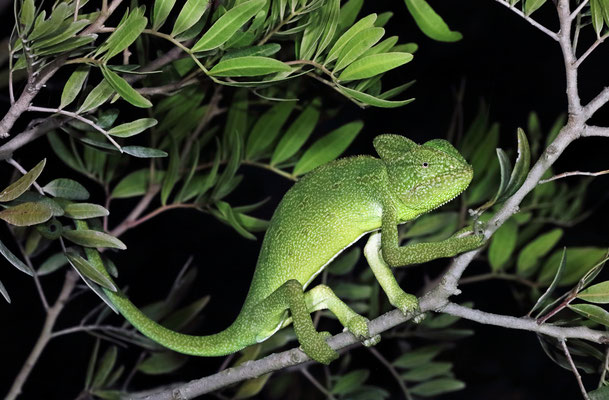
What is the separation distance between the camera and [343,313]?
1067 mm

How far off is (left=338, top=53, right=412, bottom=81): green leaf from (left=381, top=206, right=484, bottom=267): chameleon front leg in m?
0.17

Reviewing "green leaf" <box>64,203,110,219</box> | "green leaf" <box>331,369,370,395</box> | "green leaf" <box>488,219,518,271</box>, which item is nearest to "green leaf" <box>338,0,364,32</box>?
"green leaf" <box>64,203,110,219</box>

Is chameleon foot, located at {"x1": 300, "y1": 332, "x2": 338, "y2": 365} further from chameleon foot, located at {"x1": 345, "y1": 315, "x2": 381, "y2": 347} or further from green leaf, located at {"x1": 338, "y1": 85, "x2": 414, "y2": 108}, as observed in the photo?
green leaf, located at {"x1": 338, "y1": 85, "x2": 414, "y2": 108}

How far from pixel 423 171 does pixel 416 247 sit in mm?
96

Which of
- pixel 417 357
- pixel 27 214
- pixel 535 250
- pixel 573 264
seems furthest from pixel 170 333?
A: pixel 573 264

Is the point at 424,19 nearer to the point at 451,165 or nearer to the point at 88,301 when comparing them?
the point at 451,165

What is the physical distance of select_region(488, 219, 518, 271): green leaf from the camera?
1.69 metres

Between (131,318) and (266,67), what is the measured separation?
0.42m

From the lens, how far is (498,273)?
1743 millimetres

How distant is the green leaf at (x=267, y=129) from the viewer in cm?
143

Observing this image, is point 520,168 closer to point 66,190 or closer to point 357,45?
point 357,45

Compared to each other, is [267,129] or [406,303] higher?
[267,129]

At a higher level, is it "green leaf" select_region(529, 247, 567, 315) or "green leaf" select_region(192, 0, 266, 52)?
"green leaf" select_region(192, 0, 266, 52)

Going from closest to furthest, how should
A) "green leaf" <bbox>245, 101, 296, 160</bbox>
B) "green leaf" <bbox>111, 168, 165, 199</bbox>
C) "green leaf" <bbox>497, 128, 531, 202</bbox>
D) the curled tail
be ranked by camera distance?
1. "green leaf" <bbox>497, 128, 531, 202</bbox>
2. the curled tail
3. "green leaf" <bbox>245, 101, 296, 160</bbox>
4. "green leaf" <bbox>111, 168, 165, 199</bbox>
